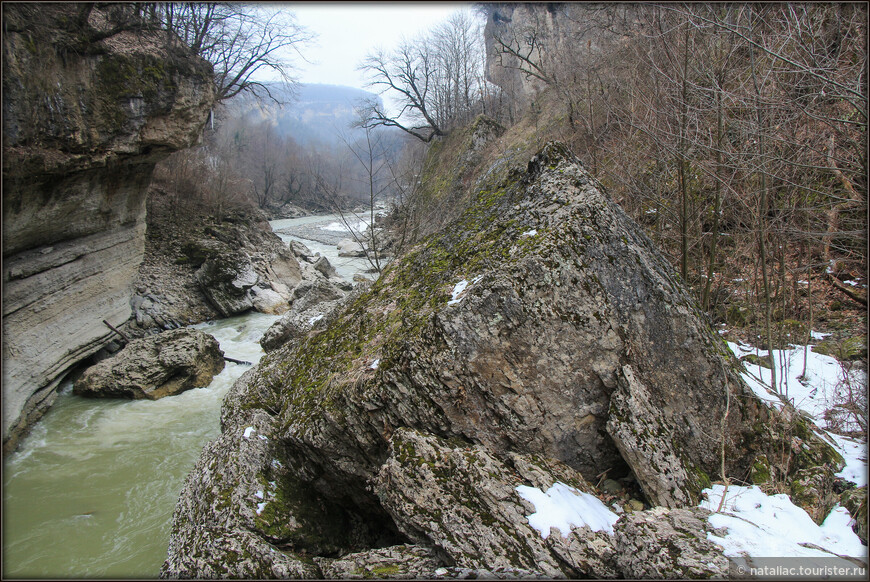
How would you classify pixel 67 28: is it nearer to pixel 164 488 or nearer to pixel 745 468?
pixel 164 488

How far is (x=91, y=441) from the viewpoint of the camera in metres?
7.40

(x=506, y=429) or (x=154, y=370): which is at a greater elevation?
(x=506, y=429)

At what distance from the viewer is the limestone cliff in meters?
7.06

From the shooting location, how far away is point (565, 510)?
2.79m

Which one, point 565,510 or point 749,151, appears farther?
point 749,151

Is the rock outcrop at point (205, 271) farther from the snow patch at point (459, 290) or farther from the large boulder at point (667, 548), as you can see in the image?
the large boulder at point (667, 548)

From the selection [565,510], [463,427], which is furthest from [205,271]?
[565,510]

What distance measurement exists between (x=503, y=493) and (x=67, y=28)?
9885 millimetres

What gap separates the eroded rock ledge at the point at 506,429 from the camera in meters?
2.82

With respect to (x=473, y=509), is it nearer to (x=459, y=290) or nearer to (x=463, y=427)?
(x=463, y=427)

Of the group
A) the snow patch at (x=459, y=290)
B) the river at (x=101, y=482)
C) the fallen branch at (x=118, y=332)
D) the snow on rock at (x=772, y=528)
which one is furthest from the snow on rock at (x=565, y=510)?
the fallen branch at (x=118, y=332)

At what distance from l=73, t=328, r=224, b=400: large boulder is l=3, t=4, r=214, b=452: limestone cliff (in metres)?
0.83

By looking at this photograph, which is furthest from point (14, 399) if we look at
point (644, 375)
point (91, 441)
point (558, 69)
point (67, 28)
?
point (558, 69)

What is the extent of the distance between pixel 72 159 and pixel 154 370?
4.13 m
